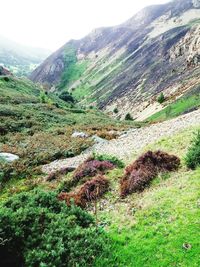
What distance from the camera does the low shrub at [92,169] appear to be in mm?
22922

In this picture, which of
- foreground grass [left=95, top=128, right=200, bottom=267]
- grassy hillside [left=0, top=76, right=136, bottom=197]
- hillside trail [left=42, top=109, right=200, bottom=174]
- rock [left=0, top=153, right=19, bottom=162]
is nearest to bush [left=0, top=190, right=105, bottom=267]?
foreground grass [left=95, top=128, right=200, bottom=267]

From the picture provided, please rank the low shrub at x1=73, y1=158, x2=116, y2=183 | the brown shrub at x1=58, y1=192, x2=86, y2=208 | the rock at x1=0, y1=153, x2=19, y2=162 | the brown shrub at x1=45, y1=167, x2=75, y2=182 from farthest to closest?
the rock at x1=0, y1=153, x2=19, y2=162, the brown shrub at x1=45, y1=167, x2=75, y2=182, the low shrub at x1=73, y1=158, x2=116, y2=183, the brown shrub at x1=58, y1=192, x2=86, y2=208

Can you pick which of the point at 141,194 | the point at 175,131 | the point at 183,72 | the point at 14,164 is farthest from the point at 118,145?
the point at 183,72

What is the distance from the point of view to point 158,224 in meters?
13.6

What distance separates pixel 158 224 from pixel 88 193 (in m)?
6.21

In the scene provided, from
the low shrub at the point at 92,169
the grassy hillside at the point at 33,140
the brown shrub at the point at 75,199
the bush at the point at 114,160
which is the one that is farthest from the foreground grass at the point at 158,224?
the grassy hillside at the point at 33,140

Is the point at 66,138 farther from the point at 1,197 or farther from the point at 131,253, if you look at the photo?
the point at 131,253

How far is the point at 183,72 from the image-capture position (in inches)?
5177

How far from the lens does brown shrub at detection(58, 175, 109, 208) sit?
18.3 m

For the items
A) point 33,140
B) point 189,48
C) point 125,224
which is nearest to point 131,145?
point 125,224

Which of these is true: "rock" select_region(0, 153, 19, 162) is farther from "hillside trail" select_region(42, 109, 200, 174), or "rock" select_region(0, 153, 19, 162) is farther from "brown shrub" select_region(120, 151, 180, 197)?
"brown shrub" select_region(120, 151, 180, 197)

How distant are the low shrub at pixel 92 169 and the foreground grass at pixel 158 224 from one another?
4.40 meters

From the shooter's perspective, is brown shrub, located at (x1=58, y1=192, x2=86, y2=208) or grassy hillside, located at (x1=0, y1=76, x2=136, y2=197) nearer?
brown shrub, located at (x1=58, y1=192, x2=86, y2=208)

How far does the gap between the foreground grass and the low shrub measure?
4.40m
